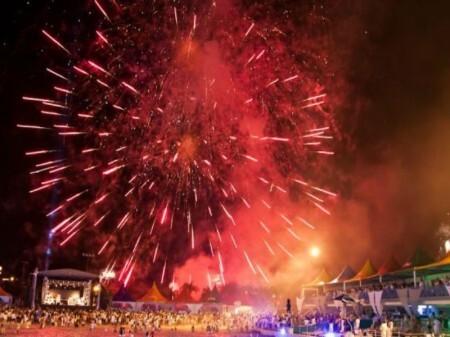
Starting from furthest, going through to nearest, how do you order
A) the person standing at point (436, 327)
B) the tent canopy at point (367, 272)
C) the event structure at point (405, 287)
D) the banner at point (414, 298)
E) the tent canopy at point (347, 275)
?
the tent canopy at point (347, 275)
the tent canopy at point (367, 272)
the banner at point (414, 298)
the event structure at point (405, 287)
the person standing at point (436, 327)

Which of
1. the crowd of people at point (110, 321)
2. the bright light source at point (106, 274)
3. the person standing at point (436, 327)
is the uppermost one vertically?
the bright light source at point (106, 274)

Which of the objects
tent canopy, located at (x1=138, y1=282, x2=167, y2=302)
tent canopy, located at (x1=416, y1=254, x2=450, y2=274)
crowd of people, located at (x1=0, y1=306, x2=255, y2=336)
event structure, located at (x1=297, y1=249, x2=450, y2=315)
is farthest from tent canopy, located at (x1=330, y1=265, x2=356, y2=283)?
tent canopy, located at (x1=138, y1=282, x2=167, y2=302)

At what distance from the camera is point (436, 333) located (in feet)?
72.5

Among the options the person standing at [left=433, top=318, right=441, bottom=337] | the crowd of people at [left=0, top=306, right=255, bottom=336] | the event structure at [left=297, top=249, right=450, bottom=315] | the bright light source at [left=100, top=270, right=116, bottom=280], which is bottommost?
the crowd of people at [left=0, top=306, right=255, bottom=336]

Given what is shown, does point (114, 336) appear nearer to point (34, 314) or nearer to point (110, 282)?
point (34, 314)

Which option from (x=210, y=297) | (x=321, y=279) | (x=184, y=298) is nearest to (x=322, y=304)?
(x=321, y=279)

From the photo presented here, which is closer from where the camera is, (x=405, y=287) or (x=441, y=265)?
(x=441, y=265)

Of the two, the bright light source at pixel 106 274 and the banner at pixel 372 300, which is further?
the bright light source at pixel 106 274

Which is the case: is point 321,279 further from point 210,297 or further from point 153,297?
point 153,297

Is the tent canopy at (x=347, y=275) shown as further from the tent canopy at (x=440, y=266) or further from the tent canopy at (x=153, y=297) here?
the tent canopy at (x=153, y=297)

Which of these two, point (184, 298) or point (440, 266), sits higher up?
point (440, 266)

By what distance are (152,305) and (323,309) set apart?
22911 mm

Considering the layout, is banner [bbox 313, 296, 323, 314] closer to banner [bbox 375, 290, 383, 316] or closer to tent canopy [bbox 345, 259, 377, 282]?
tent canopy [bbox 345, 259, 377, 282]

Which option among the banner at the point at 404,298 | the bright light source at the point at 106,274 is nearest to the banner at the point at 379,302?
the banner at the point at 404,298
